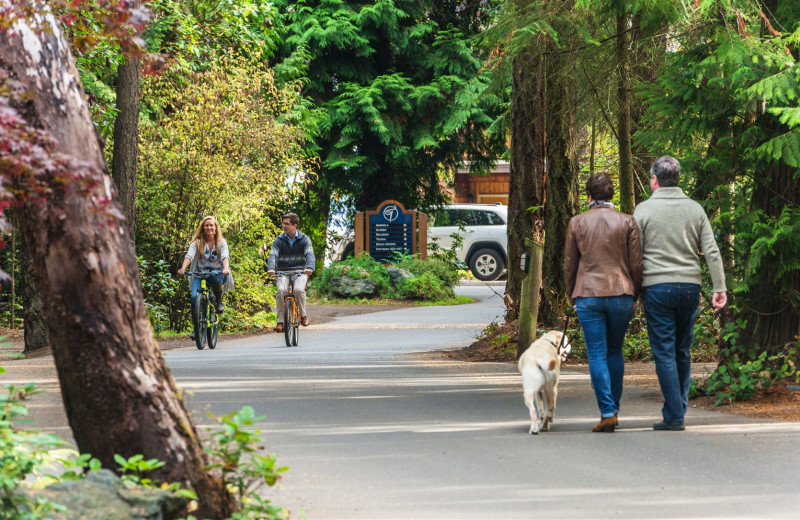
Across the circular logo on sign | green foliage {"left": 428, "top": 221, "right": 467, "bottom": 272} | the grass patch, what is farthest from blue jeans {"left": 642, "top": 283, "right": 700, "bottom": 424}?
the circular logo on sign

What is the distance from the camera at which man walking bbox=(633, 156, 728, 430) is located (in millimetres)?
8867

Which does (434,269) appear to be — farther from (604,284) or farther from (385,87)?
(604,284)

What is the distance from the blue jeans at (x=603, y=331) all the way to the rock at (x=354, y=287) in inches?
876

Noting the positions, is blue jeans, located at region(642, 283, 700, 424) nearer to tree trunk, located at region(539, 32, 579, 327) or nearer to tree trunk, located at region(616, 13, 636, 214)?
tree trunk, located at region(616, 13, 636, 214)

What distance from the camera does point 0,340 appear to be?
6914 mm

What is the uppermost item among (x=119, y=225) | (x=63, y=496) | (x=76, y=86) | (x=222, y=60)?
(x=222, y=60)

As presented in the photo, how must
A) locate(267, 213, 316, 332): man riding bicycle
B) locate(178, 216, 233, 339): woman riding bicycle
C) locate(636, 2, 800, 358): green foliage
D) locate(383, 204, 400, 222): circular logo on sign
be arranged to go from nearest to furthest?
1. locate(636, 2, 800, 358): green foliage
2. locate(178, 216, 233, 339): woman riding bicycle
3. locate(267, 213, 316, 332): man riding bicycle
4. locate(383, 204, 400, 222): circular logo on sign

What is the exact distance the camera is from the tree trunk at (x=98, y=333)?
5219mm

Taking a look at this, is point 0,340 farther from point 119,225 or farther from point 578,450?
point 578,450

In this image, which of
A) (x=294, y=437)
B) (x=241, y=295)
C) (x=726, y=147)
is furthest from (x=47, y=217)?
(x=241, y=295)

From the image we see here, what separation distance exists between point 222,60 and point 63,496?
20594 mm

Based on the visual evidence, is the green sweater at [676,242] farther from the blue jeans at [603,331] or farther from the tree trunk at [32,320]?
the tree trunk at [32,320]

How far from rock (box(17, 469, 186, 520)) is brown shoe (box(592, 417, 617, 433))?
4621 millimetres

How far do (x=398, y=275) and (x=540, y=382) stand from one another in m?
23.1
